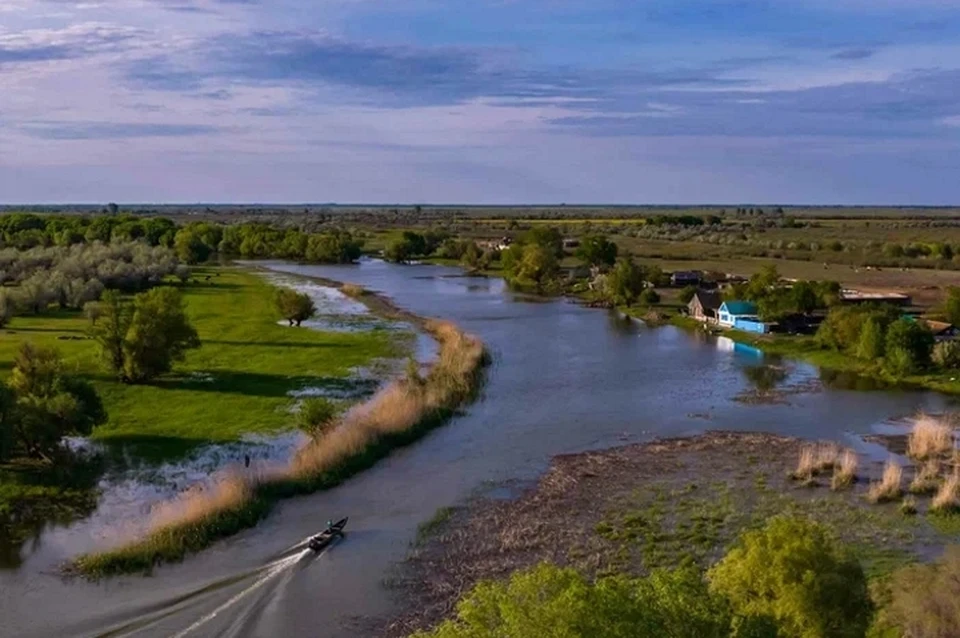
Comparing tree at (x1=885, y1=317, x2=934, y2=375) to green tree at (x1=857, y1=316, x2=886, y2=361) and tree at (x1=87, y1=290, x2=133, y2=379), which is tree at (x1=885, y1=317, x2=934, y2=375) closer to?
green tree at (x1=857, y1=316, x2=886, y2=361)

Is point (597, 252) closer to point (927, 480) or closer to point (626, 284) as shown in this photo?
point (626, 284)

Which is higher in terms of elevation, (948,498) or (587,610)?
(587,610)

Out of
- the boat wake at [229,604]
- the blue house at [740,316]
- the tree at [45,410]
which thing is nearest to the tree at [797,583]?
the boat wake at [229,604]

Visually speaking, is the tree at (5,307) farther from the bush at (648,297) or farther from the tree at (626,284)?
the bush at (648,297)

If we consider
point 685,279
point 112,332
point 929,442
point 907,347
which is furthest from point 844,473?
point 685,279

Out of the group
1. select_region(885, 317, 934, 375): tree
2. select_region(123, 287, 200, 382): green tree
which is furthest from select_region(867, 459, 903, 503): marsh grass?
select_region(123, 287, 200, 382): green tree

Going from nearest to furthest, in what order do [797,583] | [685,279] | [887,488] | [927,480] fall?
[797,583] → [887,488] → [927,480] → [685,279]

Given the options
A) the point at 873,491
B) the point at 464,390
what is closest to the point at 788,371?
the point at 464,390
